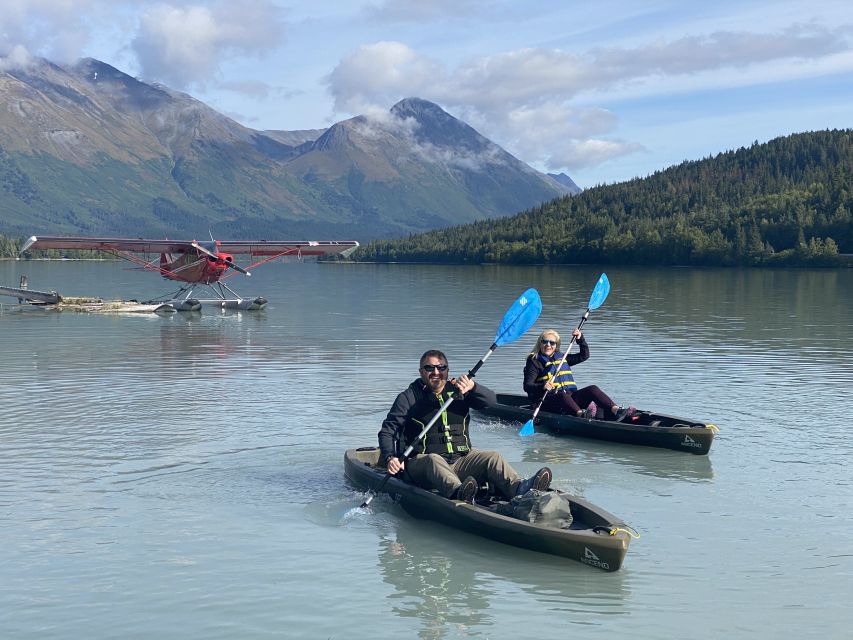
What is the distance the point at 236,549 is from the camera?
555 inches

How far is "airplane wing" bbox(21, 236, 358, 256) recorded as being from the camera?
6397 centimetres

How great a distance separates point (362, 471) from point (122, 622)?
569cm

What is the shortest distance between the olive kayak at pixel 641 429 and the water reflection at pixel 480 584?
5298 mm

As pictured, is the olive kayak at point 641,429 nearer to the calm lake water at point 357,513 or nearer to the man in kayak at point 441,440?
the calm lake water at point 357,513

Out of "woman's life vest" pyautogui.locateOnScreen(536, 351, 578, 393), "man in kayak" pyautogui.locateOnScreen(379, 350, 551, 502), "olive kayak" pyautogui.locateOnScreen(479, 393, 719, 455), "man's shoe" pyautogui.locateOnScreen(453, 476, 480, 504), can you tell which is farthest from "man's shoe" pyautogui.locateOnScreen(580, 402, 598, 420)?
"man's shoe" pyautogui.locateOnScreen(453, 476, 480, 504)

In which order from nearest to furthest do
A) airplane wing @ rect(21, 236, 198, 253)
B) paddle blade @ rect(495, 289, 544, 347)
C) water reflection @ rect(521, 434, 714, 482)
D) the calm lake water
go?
the calm lake water
water reflection @ rect(521, 434, 714, 482)
paddle blade @ rect(495, 289, 544, 347)
airplane wing @ rect(21, 236, 198, 253)

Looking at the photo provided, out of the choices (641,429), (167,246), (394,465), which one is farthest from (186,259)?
(394,465)

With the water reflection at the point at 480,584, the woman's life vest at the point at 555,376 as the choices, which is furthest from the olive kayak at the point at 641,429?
the water reflection at the point at 480,584

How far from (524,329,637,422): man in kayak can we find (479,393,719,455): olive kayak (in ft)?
0.93

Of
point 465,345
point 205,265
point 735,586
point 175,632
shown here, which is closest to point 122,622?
point 175,632

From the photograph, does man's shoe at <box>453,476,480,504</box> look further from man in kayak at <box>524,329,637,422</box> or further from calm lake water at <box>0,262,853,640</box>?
man in kayak at <box>524,329,637,422</box>

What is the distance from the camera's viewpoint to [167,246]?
65812 mm

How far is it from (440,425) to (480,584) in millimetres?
3148

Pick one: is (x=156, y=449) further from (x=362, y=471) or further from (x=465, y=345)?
(x=465, y=345)
